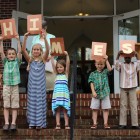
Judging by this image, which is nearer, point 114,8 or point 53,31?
point 114,8

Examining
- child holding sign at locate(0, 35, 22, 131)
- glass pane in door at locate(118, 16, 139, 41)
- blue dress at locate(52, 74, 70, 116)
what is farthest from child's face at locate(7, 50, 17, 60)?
glass pane in door at locate(118, 16, 139, 41)

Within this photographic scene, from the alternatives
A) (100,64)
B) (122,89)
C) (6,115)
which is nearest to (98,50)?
(100,64)

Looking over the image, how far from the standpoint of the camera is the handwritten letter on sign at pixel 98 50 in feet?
23.2

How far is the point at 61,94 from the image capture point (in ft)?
23.0

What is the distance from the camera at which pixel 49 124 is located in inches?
296

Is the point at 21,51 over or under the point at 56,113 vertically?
over

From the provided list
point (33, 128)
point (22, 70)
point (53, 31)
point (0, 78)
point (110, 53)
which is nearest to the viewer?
point (33, 128)

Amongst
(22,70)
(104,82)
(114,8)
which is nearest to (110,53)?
(114,8)

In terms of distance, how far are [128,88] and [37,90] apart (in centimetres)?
155

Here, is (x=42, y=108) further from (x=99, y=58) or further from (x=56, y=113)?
(x=99, y=58)

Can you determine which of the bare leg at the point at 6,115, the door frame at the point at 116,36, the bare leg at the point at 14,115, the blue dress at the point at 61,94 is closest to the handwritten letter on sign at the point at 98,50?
the blue dress at the point at 61,94

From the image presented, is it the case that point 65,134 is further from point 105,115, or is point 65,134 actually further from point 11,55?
point 11,55

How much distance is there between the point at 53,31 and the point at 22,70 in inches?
141

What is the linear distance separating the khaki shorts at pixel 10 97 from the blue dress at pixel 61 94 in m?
0.63
